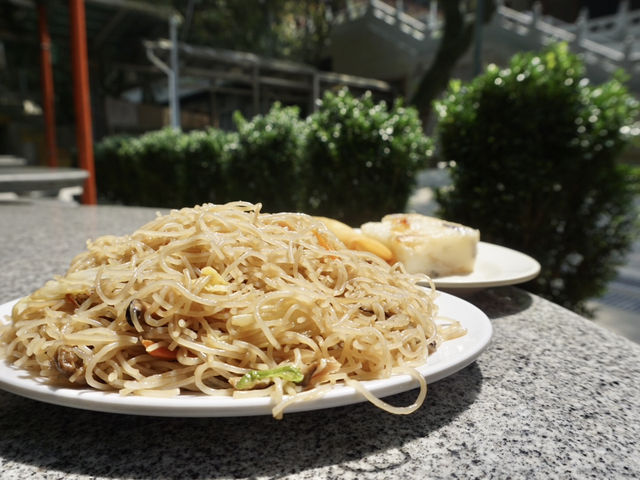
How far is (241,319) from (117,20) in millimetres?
15381

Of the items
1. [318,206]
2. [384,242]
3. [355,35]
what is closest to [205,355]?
[384,242]

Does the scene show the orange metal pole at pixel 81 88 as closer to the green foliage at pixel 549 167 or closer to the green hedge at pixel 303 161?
the green hedge at pixel 303 161

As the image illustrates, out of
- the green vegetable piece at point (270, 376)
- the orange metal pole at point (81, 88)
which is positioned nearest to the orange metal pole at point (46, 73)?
the orange metal pole at point (81, 88)

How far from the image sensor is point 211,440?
0.83 m

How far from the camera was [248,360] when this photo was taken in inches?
35.1

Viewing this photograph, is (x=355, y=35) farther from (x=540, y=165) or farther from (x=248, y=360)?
(x=248, y=360)

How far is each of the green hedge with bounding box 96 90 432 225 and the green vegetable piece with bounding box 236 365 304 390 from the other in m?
3.40

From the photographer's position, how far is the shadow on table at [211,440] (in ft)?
2.51

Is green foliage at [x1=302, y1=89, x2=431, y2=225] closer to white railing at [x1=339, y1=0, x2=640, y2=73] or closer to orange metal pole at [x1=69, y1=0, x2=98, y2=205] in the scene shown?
orange metal pole at [x1=69, y1=0, x2=98, y2=205]

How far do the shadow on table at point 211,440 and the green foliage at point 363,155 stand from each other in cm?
327

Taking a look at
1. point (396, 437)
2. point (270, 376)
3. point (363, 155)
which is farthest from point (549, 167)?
point (270, 376)

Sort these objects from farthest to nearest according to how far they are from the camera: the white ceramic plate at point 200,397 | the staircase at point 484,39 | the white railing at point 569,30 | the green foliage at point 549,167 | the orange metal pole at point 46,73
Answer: the staircase at point 484,39 < the white railing at point 569,30 < the orange metal pole at point 46,73 < the green foliage at point 549,167 < the white ceramic plate at point 200,397

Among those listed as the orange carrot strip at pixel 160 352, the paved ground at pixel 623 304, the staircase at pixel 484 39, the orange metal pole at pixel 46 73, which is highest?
the staircase at pixel 484 39

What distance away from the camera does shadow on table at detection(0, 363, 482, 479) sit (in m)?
0.76
